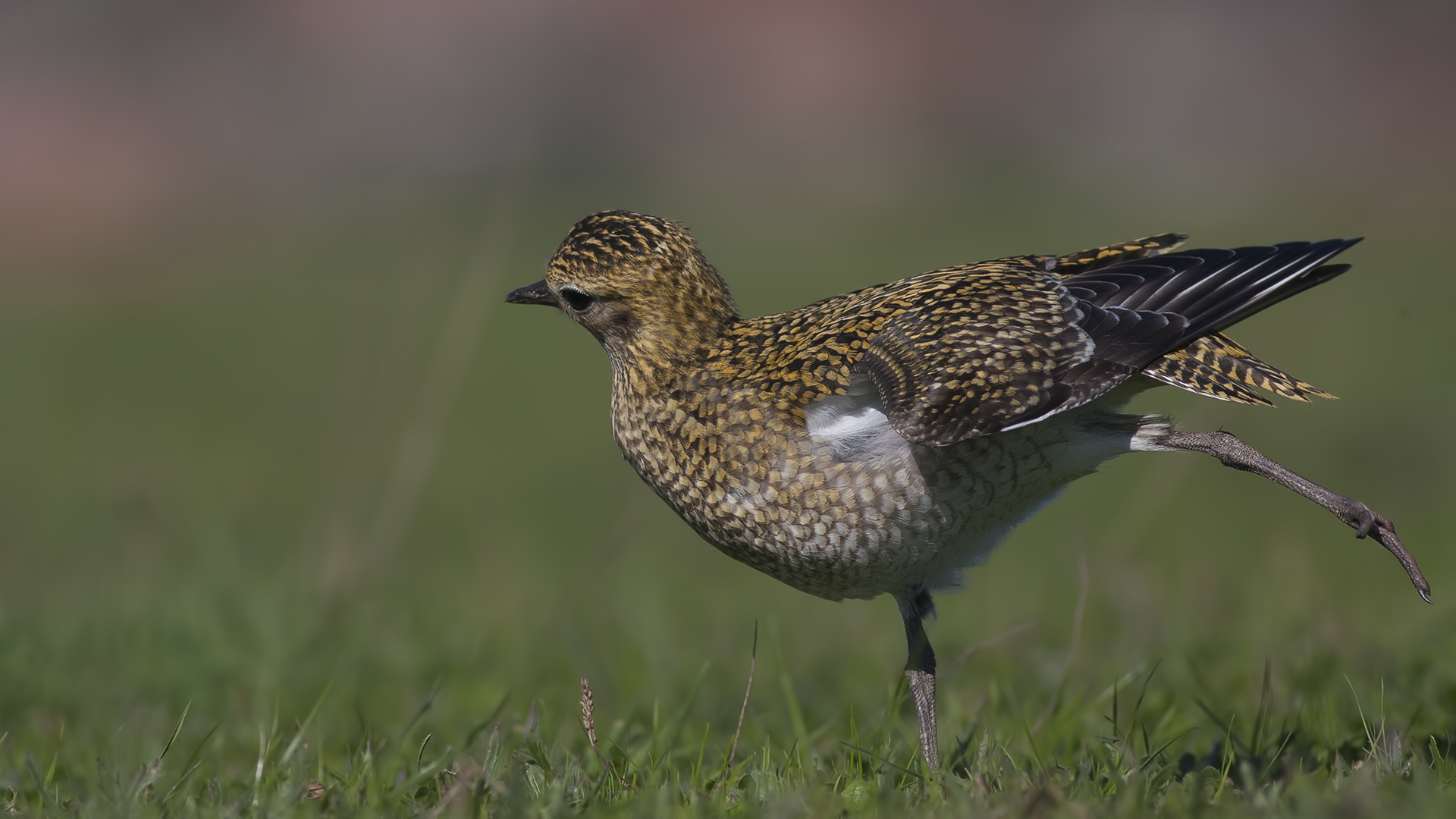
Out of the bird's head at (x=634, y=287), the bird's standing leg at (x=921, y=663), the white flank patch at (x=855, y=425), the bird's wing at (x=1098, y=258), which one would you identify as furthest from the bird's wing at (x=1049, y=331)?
the bird's standing leg at (x=921, y=663)

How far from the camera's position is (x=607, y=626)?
7.68 metres

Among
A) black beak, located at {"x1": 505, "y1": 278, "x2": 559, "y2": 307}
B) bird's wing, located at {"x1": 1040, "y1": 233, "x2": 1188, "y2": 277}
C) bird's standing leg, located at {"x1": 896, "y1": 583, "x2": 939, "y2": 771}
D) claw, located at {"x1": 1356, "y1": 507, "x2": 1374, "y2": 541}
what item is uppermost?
bird's wing, located at {"x1": 1040, "y1": 233, "x2": 1188, "y2": 277}

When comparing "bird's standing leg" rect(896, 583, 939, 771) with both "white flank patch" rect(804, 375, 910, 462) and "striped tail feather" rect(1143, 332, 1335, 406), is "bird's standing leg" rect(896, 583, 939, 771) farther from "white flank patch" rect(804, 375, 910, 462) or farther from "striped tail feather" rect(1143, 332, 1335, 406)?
"striped tail feather" rect(1143, 332, 1335, 406)

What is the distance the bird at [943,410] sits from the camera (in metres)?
4.56

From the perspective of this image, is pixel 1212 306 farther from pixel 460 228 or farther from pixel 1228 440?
pixel 460 228

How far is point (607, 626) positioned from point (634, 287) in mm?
2827

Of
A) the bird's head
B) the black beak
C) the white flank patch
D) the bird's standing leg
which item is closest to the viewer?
the white flank patch

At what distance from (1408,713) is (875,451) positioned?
221cm

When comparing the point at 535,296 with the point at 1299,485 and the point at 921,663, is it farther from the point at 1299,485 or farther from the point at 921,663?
the point at 1299,485

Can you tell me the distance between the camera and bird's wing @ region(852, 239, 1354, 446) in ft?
14.6

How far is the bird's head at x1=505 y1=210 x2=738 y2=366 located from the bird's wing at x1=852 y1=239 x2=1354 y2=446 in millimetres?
852

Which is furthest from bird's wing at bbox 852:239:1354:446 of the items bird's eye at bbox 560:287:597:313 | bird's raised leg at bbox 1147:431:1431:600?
bird's eye at bbox 560:287:597:313

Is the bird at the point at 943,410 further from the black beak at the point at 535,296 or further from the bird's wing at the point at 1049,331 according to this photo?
the black beak at the point at 535,296

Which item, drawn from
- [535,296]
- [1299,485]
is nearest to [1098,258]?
[1299,485]
